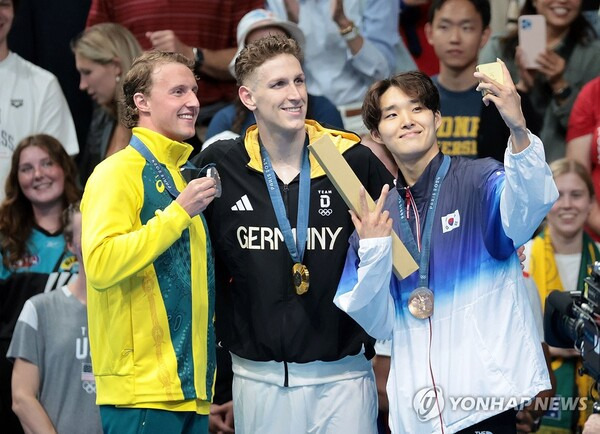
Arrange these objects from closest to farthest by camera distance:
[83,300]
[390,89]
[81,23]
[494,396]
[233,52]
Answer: [494,396] < [390,89] < [83,300] < [233,52] < [81,23]

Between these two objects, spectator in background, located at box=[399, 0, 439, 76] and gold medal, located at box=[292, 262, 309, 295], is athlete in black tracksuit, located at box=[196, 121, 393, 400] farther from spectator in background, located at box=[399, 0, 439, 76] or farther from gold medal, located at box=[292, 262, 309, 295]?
spectator in background, located at box=[399, 0, 439, 76]

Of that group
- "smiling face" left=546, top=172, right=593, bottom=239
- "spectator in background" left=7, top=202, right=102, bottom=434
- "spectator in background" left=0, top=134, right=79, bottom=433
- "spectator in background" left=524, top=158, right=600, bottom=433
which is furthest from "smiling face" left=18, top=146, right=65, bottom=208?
"smiling face" left=546, top=172, right=593, bottom=239

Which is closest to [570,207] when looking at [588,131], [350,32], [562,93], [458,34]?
[588,131]

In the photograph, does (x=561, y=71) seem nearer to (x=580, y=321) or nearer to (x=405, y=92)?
(x=405, y=92)

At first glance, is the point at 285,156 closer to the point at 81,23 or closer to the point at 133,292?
the point at 133,292

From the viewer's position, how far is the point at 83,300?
6664mm

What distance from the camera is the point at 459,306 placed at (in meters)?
4.89

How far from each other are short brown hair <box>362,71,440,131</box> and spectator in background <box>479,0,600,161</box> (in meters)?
2.95

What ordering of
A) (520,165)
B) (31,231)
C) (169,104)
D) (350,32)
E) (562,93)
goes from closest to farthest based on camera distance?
(520,165) → (169,104) → (31,231) → (562,93) → (350,32)

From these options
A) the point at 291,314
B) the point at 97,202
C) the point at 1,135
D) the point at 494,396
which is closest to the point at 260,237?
the point at 291,314

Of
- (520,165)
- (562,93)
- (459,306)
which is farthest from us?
(562,93)

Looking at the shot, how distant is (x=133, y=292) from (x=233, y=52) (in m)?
3.32

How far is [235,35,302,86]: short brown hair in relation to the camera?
17.8 feet

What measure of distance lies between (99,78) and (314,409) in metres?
3.54
